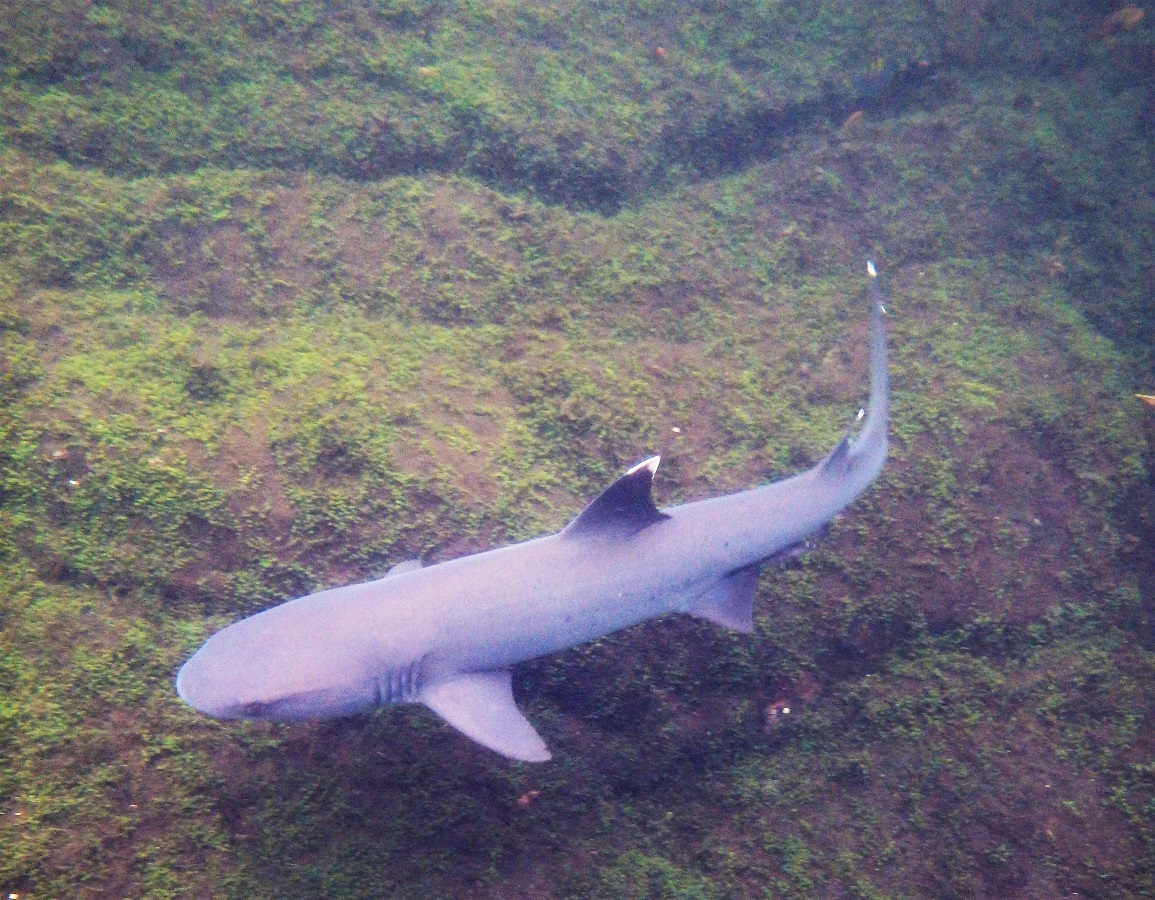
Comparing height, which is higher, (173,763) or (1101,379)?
(1101,379)

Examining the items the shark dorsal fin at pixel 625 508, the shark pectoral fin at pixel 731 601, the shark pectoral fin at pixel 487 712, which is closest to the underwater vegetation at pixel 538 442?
the shark pectoral fin at pixel 731 601

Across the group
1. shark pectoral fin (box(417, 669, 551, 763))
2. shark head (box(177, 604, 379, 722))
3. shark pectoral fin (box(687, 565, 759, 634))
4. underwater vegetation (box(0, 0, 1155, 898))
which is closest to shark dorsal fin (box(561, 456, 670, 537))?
shark pectoral fin (box(687, 565, 759, 634))

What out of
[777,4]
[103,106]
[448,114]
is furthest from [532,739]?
[777,4]

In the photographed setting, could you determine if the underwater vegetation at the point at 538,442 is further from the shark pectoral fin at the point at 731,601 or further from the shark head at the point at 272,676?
the shark head at the point at 272,676

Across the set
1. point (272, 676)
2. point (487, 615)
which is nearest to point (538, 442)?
point (487, 615)

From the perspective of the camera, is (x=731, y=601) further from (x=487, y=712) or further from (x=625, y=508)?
(x=487, y=712)

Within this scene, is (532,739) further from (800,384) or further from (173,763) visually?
(800,384)
